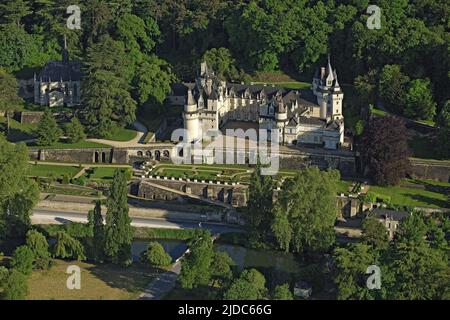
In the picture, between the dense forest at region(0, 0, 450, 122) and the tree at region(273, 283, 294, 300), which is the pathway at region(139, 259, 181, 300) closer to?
the tree at region(273, 283, 294, 300)

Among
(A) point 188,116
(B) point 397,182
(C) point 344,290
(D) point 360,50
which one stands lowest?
(C) point 344,290

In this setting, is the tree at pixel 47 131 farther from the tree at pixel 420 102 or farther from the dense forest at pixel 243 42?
the tree at pixel 420 102

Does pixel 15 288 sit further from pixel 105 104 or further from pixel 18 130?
pixel 18 130

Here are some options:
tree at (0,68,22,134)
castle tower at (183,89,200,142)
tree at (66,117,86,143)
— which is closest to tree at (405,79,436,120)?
castle tower at (183,89,200,142)

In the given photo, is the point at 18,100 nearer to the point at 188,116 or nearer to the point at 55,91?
the point at 55,91

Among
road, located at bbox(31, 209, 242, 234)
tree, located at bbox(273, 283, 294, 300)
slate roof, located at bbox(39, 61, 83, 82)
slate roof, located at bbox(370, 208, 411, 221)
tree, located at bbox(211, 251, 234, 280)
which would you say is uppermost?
slate roof, located at bbox(39, 61, 83, 82)

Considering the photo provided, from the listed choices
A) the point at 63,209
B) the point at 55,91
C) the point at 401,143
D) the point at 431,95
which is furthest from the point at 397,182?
the point at 55,91
